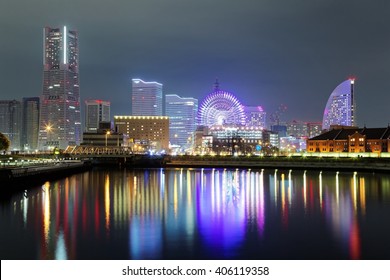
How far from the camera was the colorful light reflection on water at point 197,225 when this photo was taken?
70.7 feet

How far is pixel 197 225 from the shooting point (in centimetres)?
2777

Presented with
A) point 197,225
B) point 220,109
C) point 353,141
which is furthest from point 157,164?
point 197,225

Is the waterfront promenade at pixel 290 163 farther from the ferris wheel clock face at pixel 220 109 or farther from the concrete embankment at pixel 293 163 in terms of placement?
the ferris wheel clock face at pixel 220 109

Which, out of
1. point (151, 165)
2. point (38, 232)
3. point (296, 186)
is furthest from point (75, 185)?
point (151, 165)

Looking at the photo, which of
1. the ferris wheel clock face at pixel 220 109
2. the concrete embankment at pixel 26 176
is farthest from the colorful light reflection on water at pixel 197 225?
the ferris wheel clock face at pixel 220 109

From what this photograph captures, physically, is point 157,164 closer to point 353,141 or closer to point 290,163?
point 290,163

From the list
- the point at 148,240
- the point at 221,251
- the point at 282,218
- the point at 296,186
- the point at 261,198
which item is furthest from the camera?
the point at 296,186

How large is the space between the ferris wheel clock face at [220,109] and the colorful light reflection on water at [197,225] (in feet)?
280

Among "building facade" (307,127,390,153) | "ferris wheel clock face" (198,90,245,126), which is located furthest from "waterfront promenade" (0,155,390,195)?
"ferris wheel clock face" (198,90,245,126)

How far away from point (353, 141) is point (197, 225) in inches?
3095

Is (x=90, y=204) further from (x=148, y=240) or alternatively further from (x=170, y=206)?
(x=148, y=240)

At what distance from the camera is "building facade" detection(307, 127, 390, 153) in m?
94.4

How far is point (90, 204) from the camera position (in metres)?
37.5

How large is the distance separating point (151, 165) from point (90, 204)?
67235mm
